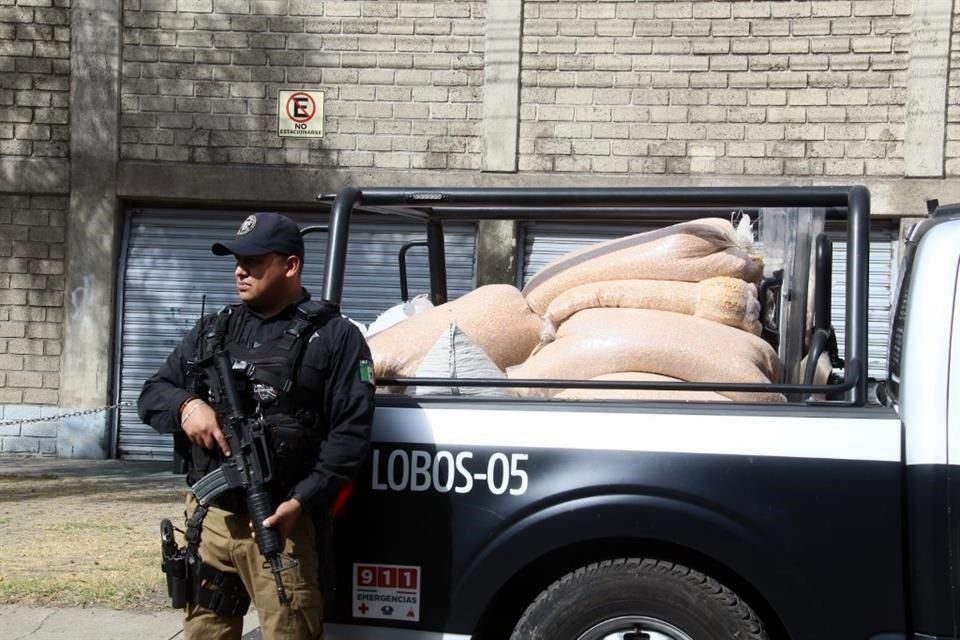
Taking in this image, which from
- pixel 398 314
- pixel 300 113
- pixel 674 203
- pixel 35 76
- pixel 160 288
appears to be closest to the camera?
pixel 674 203

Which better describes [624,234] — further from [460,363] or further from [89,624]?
[460,363]

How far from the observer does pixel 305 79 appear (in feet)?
37.4

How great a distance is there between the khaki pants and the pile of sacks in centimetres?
84

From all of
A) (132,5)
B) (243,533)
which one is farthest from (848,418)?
(132,5)

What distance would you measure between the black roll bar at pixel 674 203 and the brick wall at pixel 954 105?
703 centimetres

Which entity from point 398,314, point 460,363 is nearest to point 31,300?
point 398,314

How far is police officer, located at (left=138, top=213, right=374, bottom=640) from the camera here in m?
3.66

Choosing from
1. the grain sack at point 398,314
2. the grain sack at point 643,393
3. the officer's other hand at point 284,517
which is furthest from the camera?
the grain sack at point 398,314

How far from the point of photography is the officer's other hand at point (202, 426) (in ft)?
12.0

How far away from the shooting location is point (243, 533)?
3760 millimetres

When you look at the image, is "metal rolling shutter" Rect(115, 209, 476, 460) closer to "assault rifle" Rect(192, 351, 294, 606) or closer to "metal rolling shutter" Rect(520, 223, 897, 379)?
"metal rolling shutter" Rect(520, 223, 897, 379)

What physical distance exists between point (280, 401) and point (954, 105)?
28.5 feet

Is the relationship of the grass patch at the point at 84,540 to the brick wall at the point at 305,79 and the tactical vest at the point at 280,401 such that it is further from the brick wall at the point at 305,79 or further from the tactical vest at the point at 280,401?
the brick wall at the point at 305,79

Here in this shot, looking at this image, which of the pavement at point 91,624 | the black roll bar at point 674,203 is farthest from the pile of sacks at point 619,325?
the pavement at point 91,624
